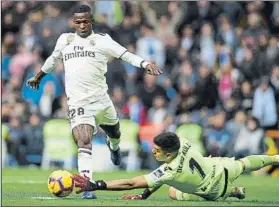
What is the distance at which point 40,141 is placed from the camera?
2814cm

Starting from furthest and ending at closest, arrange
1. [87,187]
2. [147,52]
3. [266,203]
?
[147,52] < [266,203] < [87,187]

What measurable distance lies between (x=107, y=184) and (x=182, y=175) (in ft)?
3.46

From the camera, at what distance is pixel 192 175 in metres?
15.1

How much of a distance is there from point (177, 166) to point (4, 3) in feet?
60.4

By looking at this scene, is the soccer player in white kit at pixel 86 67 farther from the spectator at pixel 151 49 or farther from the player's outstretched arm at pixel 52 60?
the spectator at pixel 151 49

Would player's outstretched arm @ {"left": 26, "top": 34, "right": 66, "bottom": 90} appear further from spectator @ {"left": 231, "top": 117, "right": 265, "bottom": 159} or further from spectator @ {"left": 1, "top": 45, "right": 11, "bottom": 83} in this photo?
spectator @ {"left": 1, "top": 45, "right": 11, "bottom": 83}

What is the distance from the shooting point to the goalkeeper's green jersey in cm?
1491

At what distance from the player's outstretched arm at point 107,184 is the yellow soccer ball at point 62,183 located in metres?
0.16

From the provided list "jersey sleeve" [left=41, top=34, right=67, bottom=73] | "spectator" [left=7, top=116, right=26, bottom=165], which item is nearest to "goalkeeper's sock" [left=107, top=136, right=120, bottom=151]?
"jersey sleeve" [left=41, top=34, right=67, bottom=73]

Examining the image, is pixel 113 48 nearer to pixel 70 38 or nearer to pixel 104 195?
pixel 70 38

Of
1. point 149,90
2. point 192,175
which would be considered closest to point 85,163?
point 192,175

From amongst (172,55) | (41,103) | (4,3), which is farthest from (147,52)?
(4,3)

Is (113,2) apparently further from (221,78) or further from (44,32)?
(221,78)

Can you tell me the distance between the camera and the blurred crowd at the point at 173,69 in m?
27.5
